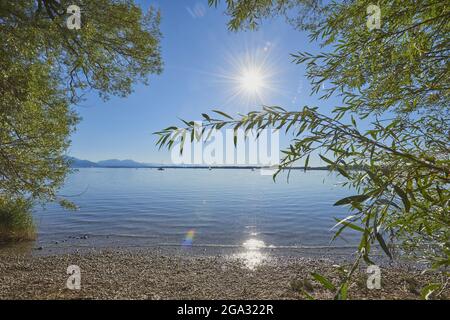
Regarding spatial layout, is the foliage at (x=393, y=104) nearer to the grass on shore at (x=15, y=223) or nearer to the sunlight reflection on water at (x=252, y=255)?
the sunlight reflection on water at (x=252, y=255)

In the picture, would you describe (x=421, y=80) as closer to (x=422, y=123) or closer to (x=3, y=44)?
(x=422, y=123)

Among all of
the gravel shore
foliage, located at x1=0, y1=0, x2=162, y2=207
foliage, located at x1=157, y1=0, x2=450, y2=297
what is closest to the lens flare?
the gravel shore

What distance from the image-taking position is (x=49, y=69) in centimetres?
914

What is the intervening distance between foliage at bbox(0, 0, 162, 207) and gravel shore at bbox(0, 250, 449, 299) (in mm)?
3500

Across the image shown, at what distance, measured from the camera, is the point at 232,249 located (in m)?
16.7

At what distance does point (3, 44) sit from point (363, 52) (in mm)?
9030

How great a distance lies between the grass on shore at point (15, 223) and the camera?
15500mm

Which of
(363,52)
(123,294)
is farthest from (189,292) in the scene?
(363,52)

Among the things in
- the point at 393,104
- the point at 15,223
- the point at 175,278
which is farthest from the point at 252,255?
the point at 15,223

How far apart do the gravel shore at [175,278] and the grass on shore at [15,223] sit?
3116mm

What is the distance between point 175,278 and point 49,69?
387 inches

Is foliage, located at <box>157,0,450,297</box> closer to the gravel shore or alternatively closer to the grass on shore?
the gravel shore

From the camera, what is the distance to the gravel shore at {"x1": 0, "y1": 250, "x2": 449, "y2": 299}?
8.48 m

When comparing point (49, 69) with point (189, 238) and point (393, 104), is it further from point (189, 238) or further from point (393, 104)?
point (189, 238)
